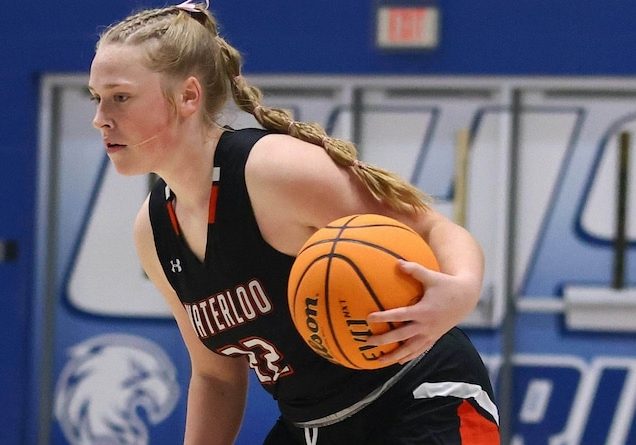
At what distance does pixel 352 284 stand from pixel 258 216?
314 millimetres

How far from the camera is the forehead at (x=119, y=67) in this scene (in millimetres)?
2082

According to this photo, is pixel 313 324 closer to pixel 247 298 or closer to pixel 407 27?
pixel 247 298

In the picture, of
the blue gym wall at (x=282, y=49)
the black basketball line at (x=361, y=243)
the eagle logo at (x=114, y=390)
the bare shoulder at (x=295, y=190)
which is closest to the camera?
the black basketball line at (x=361, y=243)

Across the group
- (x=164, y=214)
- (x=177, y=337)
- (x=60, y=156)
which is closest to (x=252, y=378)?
(x=177, y=337)

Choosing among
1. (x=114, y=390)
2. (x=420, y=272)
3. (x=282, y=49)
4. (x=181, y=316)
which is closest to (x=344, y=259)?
(x=420, y=272)

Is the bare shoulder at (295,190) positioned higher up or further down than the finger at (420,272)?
higher up

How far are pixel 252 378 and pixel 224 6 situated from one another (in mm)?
1917

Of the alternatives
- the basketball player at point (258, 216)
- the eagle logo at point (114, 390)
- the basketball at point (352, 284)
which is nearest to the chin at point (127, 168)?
the basketball player at point (258, 216)

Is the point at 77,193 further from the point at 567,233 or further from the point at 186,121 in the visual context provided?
the point at 186,121

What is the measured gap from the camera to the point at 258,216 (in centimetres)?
211

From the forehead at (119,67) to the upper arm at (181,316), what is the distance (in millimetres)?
376

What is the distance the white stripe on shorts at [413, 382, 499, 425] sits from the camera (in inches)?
85.0

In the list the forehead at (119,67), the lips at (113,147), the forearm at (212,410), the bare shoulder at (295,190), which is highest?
the forehead at (119,67)

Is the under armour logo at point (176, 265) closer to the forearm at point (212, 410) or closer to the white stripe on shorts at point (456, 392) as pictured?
the forearm at point (212, 410)
